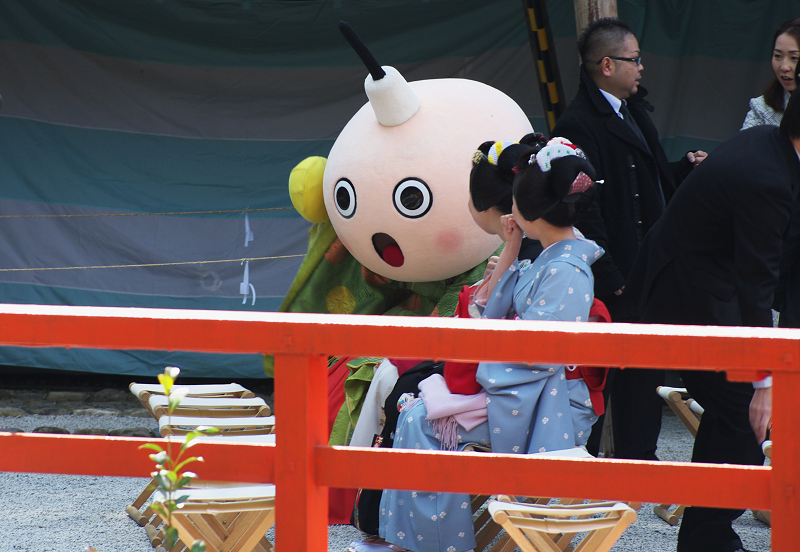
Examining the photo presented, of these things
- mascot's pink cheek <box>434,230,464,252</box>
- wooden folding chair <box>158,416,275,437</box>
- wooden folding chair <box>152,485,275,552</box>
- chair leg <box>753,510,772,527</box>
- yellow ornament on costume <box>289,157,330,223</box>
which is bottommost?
wooden folding chair <box>152,485,275,552</box>

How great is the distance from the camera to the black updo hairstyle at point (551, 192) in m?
2.43

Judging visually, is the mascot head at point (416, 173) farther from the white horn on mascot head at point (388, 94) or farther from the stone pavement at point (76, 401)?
the stone pavement at point (76, 401)

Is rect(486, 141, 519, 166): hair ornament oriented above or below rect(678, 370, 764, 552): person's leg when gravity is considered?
above

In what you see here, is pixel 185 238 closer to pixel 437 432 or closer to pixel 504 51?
pixel 504 51

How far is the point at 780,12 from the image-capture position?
15.6ft

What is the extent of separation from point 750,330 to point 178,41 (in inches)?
177

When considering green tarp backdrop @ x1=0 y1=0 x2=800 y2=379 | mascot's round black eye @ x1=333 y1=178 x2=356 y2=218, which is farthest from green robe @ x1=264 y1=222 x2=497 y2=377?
green tarp backdrop @ x1=0 y1=0 x2=800 y2=379

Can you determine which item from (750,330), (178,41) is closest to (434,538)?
(750,330)

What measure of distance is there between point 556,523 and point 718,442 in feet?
2.92

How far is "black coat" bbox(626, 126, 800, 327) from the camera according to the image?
88.6 inches

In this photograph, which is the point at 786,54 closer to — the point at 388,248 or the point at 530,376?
the point at 388,248

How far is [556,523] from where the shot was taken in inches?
80.1

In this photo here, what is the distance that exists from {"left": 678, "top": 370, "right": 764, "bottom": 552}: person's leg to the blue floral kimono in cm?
45

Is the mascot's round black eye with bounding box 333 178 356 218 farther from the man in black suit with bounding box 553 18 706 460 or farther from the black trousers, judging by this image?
the black trousers
